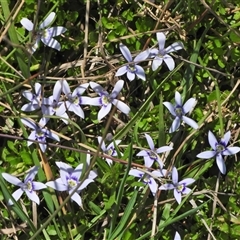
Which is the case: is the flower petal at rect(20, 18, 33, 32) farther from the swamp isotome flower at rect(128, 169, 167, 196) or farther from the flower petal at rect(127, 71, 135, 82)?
the swamp isotome flower at rect(128, 169, 167, 196)

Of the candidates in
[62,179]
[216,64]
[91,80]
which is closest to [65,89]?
[91,80]

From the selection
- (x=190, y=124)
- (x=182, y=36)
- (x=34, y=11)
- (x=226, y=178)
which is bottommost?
(x=226, y=178)

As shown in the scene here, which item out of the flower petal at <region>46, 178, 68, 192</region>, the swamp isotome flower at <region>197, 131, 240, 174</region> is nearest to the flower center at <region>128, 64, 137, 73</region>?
the swamp isotome flower at <region>197, 131, 240, 174</region>

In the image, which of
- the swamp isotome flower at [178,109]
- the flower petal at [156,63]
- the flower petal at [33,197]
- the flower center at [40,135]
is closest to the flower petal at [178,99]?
the swamp isotome flower at [178,109]

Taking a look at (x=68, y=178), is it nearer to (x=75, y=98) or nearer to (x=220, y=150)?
(x=75, y=98)

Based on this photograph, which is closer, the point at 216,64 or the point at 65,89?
the point at 65,89

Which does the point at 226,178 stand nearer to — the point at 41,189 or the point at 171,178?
the point at 171,178

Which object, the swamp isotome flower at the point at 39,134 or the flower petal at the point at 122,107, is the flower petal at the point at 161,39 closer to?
the flower petal at the point at 122,107
